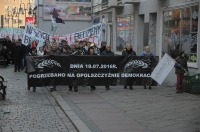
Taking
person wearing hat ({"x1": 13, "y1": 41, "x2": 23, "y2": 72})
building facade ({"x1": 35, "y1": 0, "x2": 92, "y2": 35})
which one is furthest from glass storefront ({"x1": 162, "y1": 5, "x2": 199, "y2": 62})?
building facade ({"x1": 35, "y1": 0, "x2": 92, "y2": 35})

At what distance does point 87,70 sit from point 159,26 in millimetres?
5998

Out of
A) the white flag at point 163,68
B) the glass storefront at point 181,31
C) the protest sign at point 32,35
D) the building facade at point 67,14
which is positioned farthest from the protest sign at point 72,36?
the building facade at point 67,14

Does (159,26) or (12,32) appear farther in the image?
(12,32)

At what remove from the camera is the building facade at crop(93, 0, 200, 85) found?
53.1 ft

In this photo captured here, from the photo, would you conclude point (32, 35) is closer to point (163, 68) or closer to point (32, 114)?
point (163, 68)

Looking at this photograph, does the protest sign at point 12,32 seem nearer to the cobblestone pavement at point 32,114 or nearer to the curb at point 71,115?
the cobblestone pavement at point 32,114

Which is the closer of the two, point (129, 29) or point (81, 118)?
point (81, 118)

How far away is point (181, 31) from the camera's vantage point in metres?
17.3

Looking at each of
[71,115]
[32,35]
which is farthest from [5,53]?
[71,115]

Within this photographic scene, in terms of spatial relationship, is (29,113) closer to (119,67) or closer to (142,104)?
(142,104)

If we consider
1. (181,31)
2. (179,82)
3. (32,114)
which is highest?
(181,31)

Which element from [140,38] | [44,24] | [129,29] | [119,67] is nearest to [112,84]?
[119,67]

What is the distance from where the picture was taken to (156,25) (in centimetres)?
2047

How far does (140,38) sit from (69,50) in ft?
25.6
